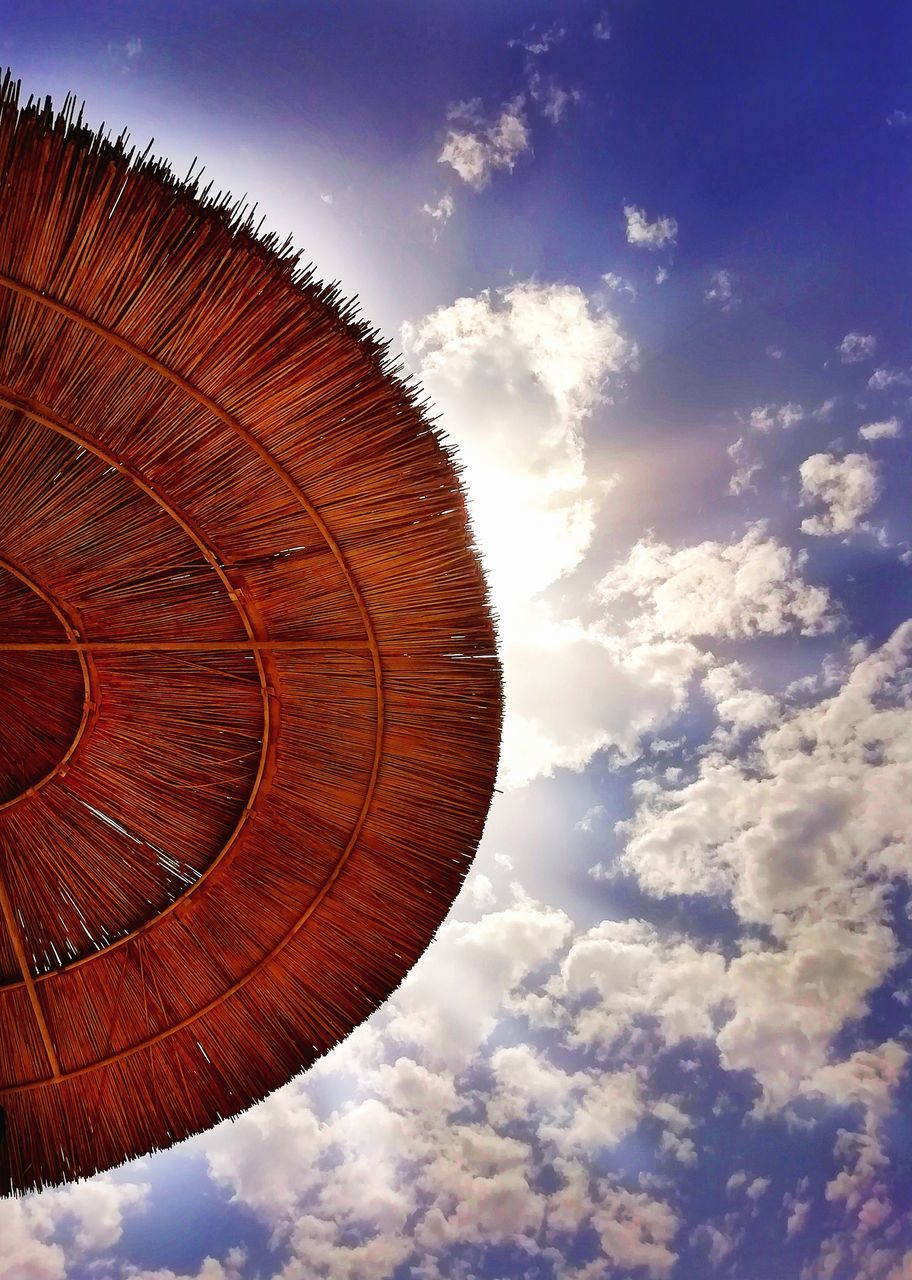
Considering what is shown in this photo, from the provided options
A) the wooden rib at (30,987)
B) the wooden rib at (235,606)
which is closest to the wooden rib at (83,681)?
the wooden rib at (30,987)

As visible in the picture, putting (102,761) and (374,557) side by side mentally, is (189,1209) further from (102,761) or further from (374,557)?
(374,557)

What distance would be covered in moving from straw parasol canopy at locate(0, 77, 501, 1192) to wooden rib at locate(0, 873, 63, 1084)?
2cm

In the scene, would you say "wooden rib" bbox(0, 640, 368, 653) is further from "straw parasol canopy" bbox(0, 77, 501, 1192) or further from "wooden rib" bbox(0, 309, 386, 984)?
"wooden rib" bbox(0, 309, 386, 984)

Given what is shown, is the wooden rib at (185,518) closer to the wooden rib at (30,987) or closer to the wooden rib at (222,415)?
the wooden rib at (222,415)

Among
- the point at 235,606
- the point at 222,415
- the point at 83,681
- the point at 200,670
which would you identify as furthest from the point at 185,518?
the point at 83,681

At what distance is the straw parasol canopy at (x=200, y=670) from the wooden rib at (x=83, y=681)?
2 cm

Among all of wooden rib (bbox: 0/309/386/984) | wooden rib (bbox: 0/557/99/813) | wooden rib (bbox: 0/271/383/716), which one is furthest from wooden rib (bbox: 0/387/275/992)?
wooden rib (bbox: 0/557/99/813)

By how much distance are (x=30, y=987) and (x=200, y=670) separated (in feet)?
7.52

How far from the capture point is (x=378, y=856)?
16.0 ft

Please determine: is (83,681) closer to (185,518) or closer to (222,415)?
(185,518)

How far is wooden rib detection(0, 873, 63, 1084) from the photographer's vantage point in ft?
16.3

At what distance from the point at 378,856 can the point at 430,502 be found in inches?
85.4

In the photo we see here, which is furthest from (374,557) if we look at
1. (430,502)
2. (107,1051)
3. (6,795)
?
(107,1051)

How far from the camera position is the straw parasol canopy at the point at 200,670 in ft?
11.8
